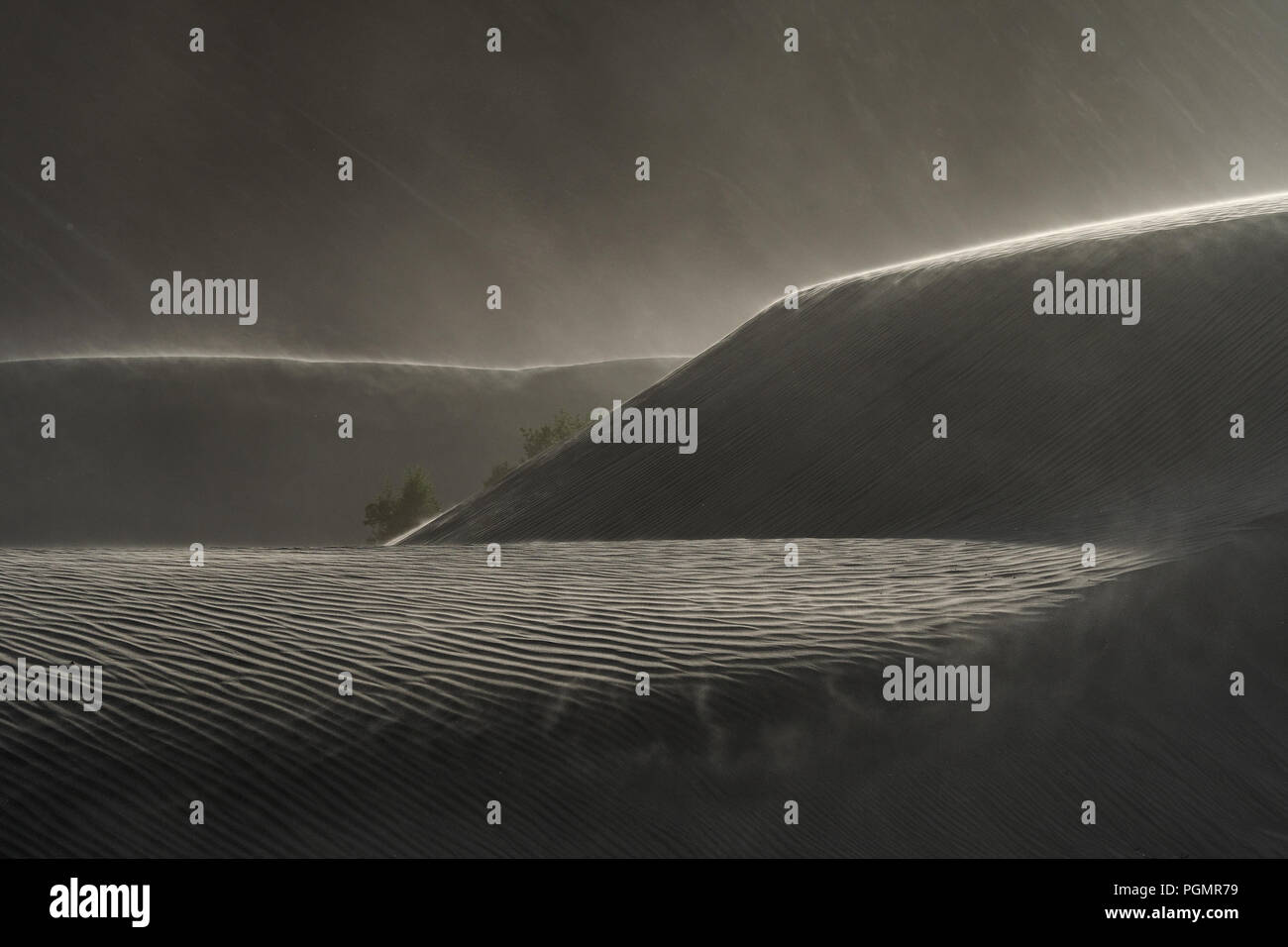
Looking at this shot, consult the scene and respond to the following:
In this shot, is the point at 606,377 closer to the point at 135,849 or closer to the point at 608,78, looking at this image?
the point at 608,78

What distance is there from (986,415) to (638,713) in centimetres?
930

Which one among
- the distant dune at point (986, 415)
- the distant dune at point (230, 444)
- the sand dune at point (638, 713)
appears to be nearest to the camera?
the sand dune at point (638, 713)

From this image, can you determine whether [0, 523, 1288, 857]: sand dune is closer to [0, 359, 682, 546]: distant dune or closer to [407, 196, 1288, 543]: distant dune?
[407, 196, 1288, 543]: distant dune

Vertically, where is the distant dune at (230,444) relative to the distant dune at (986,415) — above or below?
above

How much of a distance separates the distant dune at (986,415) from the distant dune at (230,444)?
33072 mm

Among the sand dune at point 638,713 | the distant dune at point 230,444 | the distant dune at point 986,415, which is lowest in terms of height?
the sand dune at point 638,713

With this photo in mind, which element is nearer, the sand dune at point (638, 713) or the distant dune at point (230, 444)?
the sand dune at point (638, 713)

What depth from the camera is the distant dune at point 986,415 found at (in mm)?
14172

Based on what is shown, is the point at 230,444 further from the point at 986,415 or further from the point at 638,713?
the point at 638,713

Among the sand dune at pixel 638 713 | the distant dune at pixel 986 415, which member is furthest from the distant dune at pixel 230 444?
the sand dune at pixel 638 713

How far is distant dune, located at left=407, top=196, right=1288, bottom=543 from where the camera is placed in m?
14.2

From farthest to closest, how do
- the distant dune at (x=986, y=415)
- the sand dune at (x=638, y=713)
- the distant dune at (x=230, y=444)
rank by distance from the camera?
the distant dune at (x=230, y=444), the distant dune at (x=986, y=415), the sand dune at (x=638, y=713)

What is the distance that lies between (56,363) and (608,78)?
51.9 m

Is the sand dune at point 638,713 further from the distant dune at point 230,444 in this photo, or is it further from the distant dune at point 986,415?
the distant dune at point 230,444
